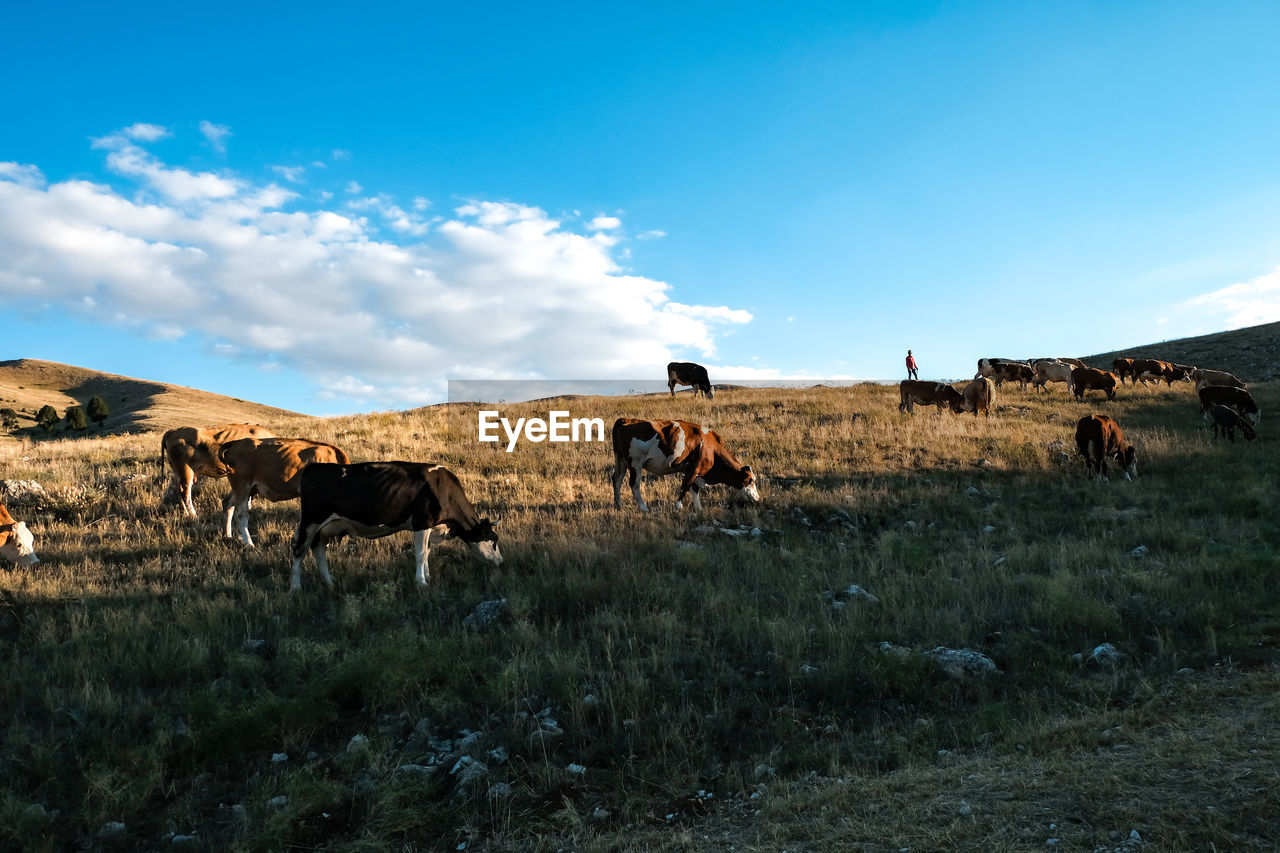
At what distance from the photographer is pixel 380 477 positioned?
9664mm

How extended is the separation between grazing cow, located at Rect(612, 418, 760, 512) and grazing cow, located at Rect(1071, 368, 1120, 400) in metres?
24.9

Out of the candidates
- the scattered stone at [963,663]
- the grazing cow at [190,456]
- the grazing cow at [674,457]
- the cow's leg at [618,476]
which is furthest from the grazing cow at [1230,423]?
the grazing cow at [190,456]

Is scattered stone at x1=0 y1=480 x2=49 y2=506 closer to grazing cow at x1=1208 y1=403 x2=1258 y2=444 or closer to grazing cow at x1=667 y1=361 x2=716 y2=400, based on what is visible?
grazing cow at x1=667 y1=361 x2=716 y2=400

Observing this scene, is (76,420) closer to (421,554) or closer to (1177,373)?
(421,554)

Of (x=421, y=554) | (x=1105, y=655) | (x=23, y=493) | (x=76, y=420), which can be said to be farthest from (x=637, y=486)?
(x=76, y=420)

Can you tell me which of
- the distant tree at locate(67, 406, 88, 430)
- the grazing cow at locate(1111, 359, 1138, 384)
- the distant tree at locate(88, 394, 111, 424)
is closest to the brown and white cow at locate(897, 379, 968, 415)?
the grazing cow at locate(1111, 359, 1138, 384)

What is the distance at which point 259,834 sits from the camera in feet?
15.2

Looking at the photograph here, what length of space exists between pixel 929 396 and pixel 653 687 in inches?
960

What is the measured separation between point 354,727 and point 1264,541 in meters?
13.1

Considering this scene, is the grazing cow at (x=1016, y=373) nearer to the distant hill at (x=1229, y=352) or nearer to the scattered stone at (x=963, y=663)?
the distant hill at (x=1229, y=352)

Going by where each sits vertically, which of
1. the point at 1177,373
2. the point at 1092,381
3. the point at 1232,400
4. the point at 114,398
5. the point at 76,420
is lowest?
the point at 1232,400

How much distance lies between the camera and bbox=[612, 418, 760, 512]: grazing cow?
14414 millimetres

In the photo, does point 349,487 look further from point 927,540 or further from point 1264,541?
point 1264,541

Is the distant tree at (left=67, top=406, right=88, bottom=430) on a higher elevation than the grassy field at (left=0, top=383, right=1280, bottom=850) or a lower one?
higher
